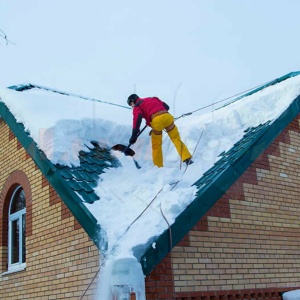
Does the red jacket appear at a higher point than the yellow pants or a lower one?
higher

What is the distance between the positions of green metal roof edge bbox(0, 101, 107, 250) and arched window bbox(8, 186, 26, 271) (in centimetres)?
118

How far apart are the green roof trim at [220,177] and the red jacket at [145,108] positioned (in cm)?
132

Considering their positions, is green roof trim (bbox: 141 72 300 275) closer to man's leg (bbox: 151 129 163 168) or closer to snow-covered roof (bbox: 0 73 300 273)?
snow-covered roof (bbox: 0 73 300 273)

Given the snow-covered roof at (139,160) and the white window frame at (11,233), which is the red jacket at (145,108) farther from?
the white window frame at (11,233)

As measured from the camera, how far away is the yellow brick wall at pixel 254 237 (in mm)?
5602

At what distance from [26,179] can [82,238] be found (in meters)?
2.08

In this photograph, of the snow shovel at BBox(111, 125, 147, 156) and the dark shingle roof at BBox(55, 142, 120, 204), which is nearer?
the dark shingle roof at BBox(55, 142, 120, 204)

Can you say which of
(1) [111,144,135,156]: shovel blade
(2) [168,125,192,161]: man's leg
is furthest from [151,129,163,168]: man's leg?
(1) [111,144,135,156]: shovel blade

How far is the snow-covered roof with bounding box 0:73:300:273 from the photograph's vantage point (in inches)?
210

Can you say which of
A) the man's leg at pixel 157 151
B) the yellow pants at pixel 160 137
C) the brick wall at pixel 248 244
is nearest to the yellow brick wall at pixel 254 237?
the brick wall at pixel 248 244

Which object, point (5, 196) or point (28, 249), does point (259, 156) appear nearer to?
point (28, 249)

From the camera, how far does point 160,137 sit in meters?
7.32

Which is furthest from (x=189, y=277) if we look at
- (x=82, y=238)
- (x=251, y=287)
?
(x=82, y=238)

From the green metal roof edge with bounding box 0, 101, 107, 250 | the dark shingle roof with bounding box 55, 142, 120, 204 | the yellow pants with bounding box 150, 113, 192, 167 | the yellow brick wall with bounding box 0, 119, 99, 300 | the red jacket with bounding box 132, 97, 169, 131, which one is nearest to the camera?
the green metal roof edge with bounding box 0, 101, 107, 250
